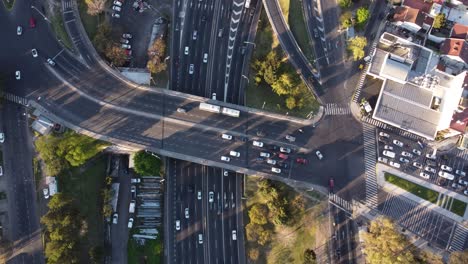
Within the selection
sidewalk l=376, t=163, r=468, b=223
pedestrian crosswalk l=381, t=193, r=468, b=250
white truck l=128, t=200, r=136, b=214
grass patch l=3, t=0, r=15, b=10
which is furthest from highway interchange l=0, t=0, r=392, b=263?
pedestrian crosswalk l=381, t=193, r=468, b=250

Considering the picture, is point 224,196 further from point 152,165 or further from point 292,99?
point 292,99

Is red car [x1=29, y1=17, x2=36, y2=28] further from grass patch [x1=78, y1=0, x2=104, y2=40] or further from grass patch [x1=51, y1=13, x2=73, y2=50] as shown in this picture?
grass patch [x1=78, y1=0, x2=104, y2=40]

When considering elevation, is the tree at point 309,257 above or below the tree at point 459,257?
below

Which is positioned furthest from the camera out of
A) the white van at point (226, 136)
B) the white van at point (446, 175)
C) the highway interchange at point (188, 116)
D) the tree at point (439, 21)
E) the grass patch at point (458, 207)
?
the tree at point (439, 21)

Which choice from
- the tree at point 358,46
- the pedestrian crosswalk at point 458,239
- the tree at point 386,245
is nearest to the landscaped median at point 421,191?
the pedestrian crosswalk at point 458,239

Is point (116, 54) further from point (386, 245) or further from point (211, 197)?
point (386, 245)

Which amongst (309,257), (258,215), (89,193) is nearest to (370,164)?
(309,257)

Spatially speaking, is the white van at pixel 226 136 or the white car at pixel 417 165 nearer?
the white van at pixel 226 136

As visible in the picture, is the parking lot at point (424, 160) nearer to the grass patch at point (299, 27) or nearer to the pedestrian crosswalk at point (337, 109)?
the pedestrian crosswalk at point (337, 109)
